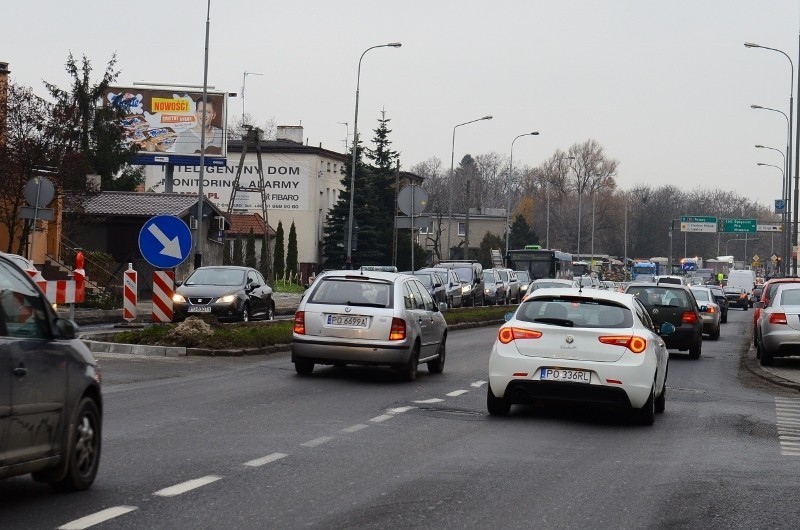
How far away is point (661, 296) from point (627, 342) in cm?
1461

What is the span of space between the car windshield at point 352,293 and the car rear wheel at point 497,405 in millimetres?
4275

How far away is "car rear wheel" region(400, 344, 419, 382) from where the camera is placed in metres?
18.1

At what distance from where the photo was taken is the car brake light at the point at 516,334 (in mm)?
13766

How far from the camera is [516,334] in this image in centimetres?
1385

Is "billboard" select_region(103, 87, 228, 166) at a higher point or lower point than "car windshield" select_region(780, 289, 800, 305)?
higher

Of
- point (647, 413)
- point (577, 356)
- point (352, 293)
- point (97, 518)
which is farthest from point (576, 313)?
point (97, 518)

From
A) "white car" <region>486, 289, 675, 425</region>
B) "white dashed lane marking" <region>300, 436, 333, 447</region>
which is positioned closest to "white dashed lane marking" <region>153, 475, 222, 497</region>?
"white dashed lane marking" <region>300, 436, 333, 447</region>

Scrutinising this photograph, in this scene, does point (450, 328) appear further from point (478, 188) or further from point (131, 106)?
point (478, 188)

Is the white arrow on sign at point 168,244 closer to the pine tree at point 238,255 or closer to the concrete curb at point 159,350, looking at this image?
the concrete curb at point 159,350

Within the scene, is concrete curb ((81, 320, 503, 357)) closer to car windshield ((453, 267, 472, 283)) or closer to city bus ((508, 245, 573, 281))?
car windshield ((453, 267, 472, 283))

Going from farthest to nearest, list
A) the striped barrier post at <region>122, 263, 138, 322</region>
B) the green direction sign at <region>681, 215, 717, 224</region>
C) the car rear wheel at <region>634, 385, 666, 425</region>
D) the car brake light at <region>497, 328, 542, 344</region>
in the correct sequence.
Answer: the green direction sign at <region>681, 215, 717, 224</region> → the striped barrier post at <region>122, 263, 138, 322</region> → the car brake light at <region>497, 328, 542, 344</region> → the car rear wheel at <region>634, 385, 666, 425</region>

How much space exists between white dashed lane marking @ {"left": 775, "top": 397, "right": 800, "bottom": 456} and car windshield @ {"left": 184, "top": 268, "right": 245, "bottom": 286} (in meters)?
16.8

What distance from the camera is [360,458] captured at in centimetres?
1018

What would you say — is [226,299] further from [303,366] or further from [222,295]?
[303,366]
